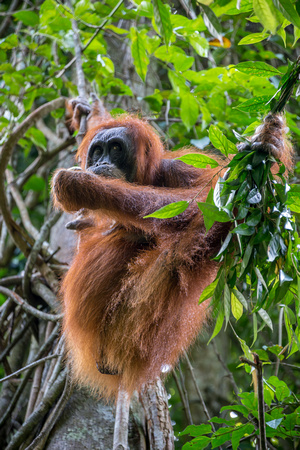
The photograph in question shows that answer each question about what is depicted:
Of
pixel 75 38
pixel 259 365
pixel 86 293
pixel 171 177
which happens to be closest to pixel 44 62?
pixel 75 38

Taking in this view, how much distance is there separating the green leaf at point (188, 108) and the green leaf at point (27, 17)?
1201 millimetres

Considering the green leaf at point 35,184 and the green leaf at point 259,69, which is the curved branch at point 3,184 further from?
the green leaf at point 259,69

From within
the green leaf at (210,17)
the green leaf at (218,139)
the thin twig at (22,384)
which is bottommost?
the thin twig at (22,384)

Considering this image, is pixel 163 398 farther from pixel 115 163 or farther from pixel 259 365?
pixel 115 163

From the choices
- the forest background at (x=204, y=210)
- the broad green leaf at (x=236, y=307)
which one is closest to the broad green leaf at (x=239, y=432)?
the forest background at (x=204, y=210)

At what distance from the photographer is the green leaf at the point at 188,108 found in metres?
2.31

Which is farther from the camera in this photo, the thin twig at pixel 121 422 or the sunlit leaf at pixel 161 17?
the thin twig at pixel 121 422

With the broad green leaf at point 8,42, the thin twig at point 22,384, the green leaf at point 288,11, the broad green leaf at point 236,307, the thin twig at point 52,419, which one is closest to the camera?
the green leaf at point 288,11

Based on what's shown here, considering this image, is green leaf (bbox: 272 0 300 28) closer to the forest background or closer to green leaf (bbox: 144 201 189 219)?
the forest background

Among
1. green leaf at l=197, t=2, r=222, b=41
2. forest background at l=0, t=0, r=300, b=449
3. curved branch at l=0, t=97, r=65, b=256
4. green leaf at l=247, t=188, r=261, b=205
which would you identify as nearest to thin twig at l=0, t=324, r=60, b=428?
forest background at l=0, t=0, r=300, b=449

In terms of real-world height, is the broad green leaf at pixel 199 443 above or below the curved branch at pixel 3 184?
below

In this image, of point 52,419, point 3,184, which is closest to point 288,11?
point 52,419

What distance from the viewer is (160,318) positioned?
5.32 feet

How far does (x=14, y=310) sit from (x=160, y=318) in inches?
51.9
